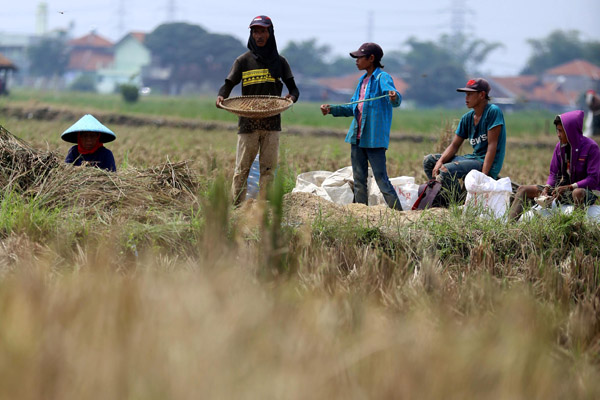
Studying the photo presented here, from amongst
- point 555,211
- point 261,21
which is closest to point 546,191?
point 555,211

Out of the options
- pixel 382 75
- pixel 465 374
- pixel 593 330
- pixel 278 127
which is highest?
pixel 382 75

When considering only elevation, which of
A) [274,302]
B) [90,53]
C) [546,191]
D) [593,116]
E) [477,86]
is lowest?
[274,302]

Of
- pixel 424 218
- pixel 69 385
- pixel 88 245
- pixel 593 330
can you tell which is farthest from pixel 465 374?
pixel 424 218

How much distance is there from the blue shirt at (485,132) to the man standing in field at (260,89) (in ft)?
4.61

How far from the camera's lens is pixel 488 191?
5.45m

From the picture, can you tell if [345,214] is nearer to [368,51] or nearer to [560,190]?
[368,51]

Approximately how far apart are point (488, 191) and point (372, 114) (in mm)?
1089

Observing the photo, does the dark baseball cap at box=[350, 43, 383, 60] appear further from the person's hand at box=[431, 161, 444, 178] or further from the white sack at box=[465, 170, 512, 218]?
the white sack at box=[465, 170, 512, 218]

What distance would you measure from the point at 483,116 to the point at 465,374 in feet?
14.0

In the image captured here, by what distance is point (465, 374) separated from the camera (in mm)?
1974

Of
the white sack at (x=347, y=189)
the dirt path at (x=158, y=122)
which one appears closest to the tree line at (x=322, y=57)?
the dirt path at (x=158, y=122)

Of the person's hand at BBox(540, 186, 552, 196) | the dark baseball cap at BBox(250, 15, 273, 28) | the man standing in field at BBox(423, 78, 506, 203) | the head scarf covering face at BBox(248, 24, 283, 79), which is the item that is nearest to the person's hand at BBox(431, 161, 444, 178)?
the man standing in field at BBox(423, 78, 506, 203)

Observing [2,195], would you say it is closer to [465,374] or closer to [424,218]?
[424,218]

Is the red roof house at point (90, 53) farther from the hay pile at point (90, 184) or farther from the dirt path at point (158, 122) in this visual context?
the hay pile at point (90, 184)
